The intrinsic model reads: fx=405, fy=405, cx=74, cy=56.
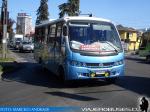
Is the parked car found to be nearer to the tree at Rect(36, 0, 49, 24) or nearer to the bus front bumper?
the bus front bumper

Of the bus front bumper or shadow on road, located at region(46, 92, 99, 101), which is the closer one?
shadow on road, located at region(46, 92, 99, 101)

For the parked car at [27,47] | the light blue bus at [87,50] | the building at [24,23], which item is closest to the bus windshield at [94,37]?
the light blue bus at [87,50]

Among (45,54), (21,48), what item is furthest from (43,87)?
(21,48)

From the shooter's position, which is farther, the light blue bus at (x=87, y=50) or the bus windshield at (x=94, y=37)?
the bus windshield at (x=94, y=37)

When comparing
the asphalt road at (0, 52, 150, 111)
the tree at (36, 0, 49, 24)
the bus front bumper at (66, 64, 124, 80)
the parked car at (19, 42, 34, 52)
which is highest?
the tree at (36, 0, 49, 24)

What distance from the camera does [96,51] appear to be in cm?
1495

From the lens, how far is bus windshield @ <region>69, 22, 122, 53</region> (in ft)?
49.5

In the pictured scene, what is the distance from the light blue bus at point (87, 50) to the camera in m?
14.8

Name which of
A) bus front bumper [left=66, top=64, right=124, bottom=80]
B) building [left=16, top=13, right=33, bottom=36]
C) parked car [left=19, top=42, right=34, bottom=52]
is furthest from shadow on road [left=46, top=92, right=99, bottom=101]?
building [left=16, top=13, right=33, bottom=36]

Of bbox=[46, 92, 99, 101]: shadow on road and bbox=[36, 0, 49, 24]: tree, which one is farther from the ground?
bbox=[36, 0, 49, 24]: tree

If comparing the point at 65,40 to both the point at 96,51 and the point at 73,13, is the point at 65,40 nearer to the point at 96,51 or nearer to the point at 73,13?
the point at 96,51

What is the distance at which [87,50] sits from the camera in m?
14.9

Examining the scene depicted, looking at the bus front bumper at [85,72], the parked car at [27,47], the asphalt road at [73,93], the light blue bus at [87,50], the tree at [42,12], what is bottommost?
the parked car at [27,47]

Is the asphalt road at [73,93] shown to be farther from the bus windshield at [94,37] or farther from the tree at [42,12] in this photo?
the tree at [42,12]
